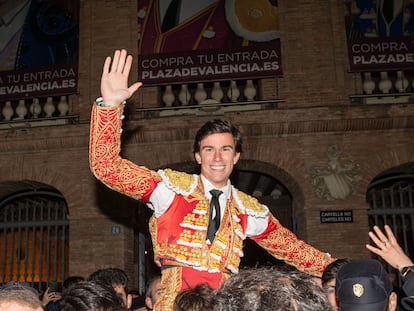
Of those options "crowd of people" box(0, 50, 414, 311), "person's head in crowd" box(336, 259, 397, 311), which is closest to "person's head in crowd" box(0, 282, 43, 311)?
"crowd of people" box(0, 50, 414, 311)

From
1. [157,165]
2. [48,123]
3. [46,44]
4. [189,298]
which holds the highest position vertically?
[46,44]

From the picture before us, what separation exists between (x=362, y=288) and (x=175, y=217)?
4.30ft

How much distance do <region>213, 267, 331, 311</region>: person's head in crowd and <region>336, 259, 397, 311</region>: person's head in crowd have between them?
0.74 m

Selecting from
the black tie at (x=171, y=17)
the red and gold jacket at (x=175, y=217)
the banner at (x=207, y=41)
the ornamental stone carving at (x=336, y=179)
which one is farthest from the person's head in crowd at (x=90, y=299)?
the black tie at (x=171, y=17)

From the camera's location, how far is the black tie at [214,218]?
11.2ft

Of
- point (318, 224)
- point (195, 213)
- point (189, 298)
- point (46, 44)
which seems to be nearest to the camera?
point (189, 298)

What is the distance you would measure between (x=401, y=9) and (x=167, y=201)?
8.84 meters

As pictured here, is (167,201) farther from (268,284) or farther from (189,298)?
(268,284)

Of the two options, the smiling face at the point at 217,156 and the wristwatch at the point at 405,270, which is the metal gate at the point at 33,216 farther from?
the wristwatch at the point at 405,270

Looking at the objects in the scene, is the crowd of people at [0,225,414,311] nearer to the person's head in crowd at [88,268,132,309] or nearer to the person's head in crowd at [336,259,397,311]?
the person's head in crowd at [336,259,397,311]

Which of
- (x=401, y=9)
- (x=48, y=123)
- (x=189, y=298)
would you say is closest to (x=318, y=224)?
(x=401, y=9)

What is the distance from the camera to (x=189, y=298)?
2.84 meters

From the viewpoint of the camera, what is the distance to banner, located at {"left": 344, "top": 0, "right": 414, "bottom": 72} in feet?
34.1

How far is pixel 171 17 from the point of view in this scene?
10984mm
